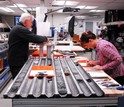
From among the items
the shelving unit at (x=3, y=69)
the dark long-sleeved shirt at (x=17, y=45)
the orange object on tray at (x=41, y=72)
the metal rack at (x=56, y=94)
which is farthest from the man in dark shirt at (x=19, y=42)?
the shelving unit at (x=3, y=69)

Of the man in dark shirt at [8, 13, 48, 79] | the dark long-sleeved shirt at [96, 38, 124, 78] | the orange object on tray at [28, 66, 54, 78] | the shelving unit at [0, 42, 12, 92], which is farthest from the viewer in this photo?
the shelving unit at [0, 42, 12, 92]

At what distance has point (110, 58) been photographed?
3.01 m

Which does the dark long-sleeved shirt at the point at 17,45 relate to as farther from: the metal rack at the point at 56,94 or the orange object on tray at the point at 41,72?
the metal rack at the point at 56,94

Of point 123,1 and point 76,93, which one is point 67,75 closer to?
point 76,93

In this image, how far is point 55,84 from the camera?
211 centimetres

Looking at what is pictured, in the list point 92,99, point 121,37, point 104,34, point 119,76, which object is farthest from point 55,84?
point 104,34

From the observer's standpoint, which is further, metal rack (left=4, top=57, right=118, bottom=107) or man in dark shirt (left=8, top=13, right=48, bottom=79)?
man in dark shirt (left=8, top=13, right=48, bottom=79)

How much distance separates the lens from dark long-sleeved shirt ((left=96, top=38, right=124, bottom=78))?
296 cm

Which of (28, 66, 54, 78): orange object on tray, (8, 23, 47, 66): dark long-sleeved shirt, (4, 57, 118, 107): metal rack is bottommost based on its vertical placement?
(4, 57, 118, 107): metal rack

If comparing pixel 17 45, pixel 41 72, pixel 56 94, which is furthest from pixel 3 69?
pixel 56 94

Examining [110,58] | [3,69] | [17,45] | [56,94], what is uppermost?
[17,45]

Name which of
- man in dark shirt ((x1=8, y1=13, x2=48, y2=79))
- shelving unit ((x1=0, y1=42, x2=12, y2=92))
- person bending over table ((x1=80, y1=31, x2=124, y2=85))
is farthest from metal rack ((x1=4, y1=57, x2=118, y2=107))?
shelving unit ((x1=0, y1=42, x2=12, y2=92))

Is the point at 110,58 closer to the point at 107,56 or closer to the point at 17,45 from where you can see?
the point at 107,56

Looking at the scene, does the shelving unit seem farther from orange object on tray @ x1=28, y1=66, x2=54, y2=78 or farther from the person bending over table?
the person bending over table
